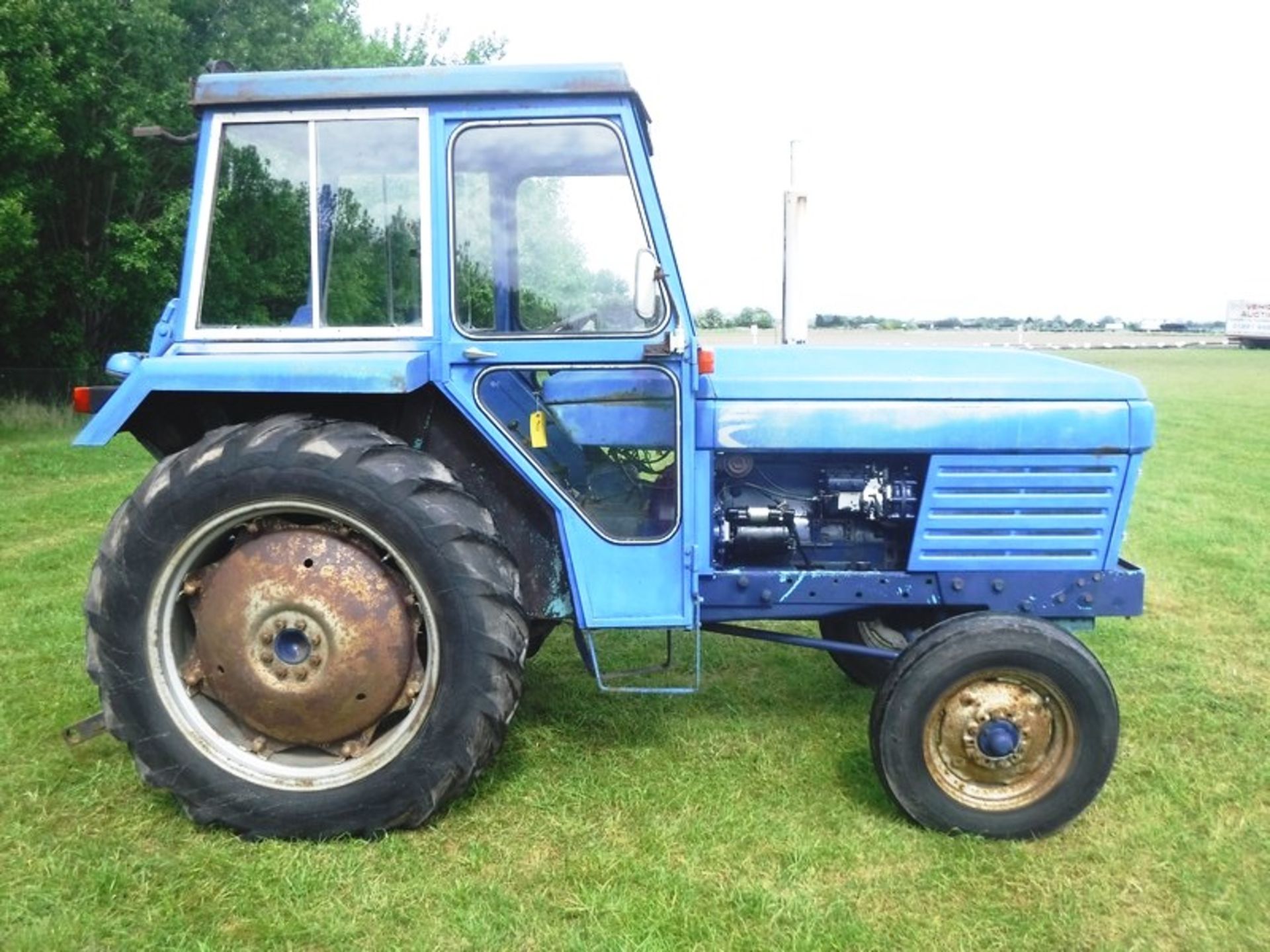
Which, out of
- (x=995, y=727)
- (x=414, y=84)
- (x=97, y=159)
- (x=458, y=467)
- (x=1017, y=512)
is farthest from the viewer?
(x=97, y=159)

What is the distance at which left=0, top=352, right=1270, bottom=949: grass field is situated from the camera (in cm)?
279

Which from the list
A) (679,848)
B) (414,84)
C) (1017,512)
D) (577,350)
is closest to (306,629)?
(577,350)

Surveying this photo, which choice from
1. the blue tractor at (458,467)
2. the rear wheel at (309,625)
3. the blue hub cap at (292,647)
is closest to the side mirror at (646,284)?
the blue tractor at (458,467)

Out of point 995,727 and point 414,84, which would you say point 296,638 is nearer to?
point 414,84

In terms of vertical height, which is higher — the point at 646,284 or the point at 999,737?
the point at 646,284

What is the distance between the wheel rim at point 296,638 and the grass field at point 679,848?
1.11 ft

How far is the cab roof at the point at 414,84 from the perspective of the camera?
3078mm

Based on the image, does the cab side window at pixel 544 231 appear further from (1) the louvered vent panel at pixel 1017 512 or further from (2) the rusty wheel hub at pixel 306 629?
(1) the louvered vent panel at pixel 1017 512

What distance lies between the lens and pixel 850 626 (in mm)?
4480

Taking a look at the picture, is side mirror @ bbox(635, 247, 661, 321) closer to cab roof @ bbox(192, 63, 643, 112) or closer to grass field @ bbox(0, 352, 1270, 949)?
cab roof @ bbox(192, 63, 643, 112)

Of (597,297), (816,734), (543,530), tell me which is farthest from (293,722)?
(816,734)

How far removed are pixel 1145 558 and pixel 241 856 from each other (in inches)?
250

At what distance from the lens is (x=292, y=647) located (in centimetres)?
320

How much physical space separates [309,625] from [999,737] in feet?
7.33
